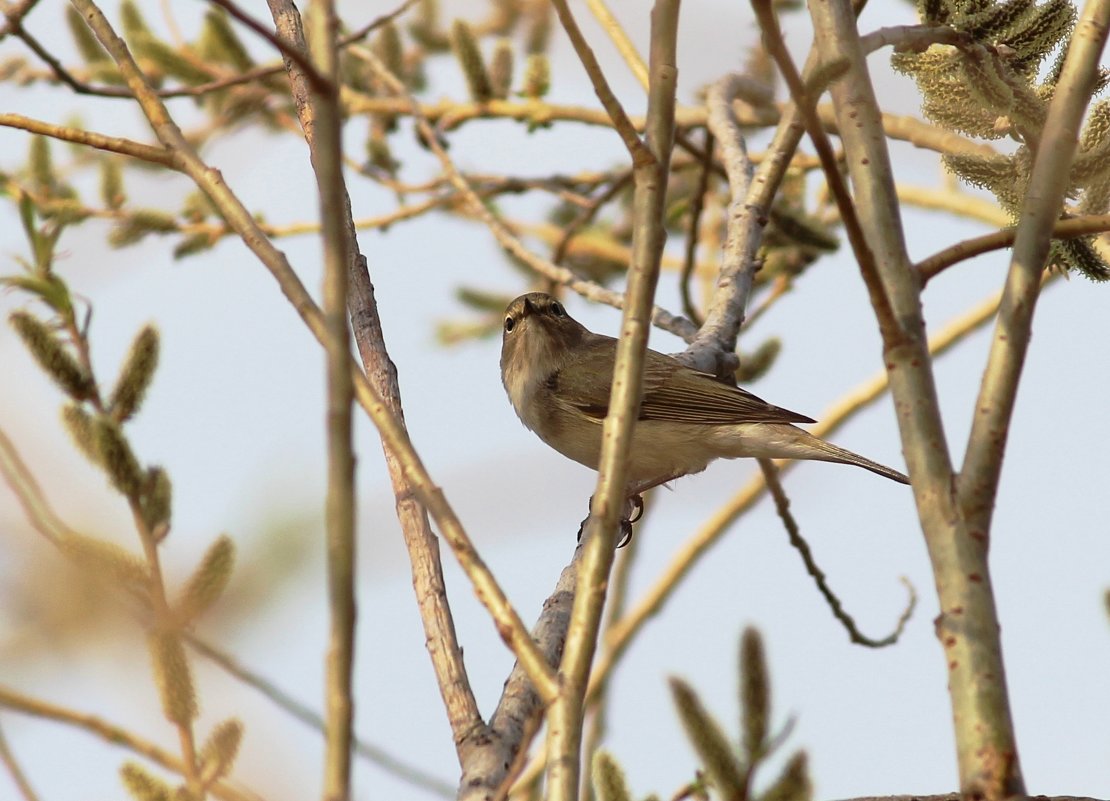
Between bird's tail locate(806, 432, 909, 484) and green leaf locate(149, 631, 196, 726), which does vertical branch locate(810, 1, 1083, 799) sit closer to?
green leaf locate(149, 631, 196, 726)

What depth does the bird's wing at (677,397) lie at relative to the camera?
213 inches

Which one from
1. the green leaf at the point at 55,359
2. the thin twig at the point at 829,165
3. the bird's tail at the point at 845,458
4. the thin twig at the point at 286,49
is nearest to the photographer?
the thin twig at the point at 286,49

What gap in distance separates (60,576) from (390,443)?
1.10 meters

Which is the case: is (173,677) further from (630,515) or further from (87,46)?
(87,46)

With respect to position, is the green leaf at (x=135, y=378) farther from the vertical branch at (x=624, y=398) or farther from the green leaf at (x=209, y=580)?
the vertical branch at (x=624, y=398)

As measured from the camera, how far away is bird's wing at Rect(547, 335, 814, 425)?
5.41 meters

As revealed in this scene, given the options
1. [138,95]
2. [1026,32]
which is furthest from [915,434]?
[138,95]

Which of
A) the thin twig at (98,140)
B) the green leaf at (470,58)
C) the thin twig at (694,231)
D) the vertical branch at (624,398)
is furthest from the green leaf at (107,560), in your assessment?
the green leaf at (470,58)

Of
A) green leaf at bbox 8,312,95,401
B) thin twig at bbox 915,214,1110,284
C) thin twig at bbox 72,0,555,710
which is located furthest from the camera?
green leaf at bbox 8,312,95,401

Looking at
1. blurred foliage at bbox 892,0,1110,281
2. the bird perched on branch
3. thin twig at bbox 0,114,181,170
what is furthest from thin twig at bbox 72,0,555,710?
the bird perched on branch

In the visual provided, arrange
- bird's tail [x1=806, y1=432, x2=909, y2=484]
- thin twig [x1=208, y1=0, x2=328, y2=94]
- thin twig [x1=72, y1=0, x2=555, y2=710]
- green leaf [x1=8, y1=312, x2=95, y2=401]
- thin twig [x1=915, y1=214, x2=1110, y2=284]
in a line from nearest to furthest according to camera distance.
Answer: thin twig [x1=208, y1=0, x2=328, y2=94] → thin twig [x1=72, y1=0, x2=555, y2=710] → thin twig [x1=915, y1=214, x2=1110, y2=284] → green leaf [x1=8, y1=312, x2=95, y2=401] → bird's tail [x1=806, y1=432, x2=909, y2=484]

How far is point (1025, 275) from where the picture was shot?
1900mm

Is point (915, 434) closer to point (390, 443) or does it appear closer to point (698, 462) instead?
point (390, 443)

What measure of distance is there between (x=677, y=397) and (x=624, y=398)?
12.8ft
